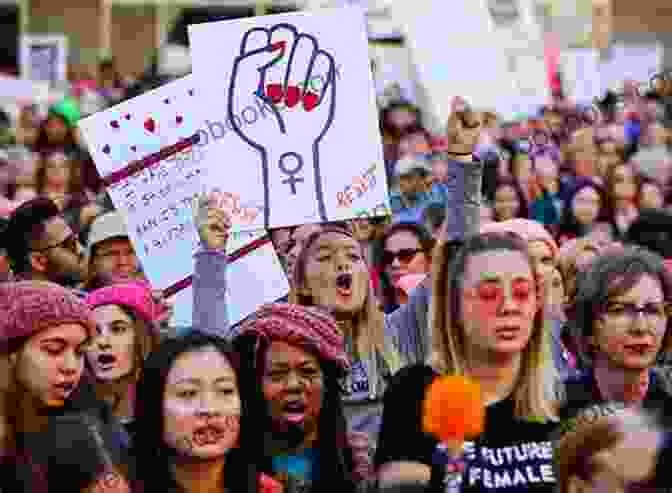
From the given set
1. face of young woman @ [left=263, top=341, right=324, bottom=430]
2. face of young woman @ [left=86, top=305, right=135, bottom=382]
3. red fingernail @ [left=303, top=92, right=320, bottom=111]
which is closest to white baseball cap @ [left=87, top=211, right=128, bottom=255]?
red fingernail @ [left=303, top=92, right=320, bottom=111]

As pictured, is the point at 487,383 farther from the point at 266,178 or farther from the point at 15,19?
the point at 15,19

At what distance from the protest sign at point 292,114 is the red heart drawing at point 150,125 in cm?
35

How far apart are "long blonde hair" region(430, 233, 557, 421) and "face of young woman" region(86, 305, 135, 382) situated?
1486 millimetres

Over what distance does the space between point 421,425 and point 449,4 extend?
271 inches

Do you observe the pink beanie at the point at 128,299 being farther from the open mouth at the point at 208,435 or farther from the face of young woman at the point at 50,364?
the open mouth at the point at 208,435

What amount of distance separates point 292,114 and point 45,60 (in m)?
15.0

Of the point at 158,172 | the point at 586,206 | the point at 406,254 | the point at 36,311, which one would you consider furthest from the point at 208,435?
the point at 586,206

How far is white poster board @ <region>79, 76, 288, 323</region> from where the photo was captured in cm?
760

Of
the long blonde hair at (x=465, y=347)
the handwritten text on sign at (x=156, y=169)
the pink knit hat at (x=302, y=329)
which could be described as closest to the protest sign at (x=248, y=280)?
the handwritten text on sign at (x=156, y=169)

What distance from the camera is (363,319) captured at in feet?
Answer: 22.9

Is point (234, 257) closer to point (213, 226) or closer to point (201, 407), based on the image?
point (213, 226)

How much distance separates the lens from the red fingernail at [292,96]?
7641 millimetres

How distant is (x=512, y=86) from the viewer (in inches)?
550

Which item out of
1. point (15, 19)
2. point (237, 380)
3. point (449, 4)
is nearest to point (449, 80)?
point (449, 4)
